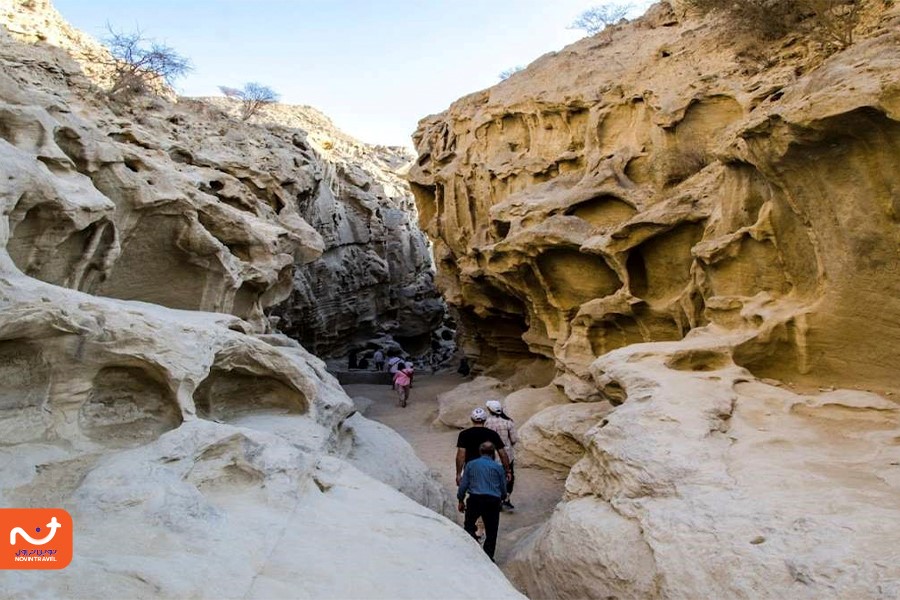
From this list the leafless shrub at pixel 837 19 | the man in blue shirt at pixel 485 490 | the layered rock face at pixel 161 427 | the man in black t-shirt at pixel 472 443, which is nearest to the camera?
the layered rock face at pixel 161 427

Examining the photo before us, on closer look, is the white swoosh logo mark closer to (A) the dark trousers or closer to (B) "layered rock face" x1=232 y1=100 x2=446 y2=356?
(A) the dark trousers

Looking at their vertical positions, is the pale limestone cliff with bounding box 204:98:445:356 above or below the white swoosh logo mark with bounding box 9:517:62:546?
above

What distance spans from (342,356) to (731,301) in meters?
19.2

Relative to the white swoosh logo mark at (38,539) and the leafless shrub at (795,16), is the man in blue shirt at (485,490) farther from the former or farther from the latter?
the leafless shrub at (795,16)

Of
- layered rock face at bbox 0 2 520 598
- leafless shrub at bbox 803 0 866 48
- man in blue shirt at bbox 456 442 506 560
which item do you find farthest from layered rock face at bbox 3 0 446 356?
leafless shrub at bbox 803 0 866 48

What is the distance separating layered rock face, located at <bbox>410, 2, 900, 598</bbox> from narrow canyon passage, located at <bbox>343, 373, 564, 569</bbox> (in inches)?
26.3

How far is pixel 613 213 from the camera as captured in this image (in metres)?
11.8

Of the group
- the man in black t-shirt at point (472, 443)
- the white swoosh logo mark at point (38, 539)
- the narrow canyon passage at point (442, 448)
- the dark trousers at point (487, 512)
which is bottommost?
the narrow canyon passage at point (442, 448)

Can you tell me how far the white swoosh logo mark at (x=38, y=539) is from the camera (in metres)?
2.54

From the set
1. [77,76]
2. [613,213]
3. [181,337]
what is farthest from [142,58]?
[181,337]

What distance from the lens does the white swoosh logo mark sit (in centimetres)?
254

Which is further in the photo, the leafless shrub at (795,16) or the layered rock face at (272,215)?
the leafless shrub at (795,16)

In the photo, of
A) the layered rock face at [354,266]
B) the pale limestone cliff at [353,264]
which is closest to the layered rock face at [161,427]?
the pale limestone cliff at [353,264]

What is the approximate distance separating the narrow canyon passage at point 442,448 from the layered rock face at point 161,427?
100 cm
